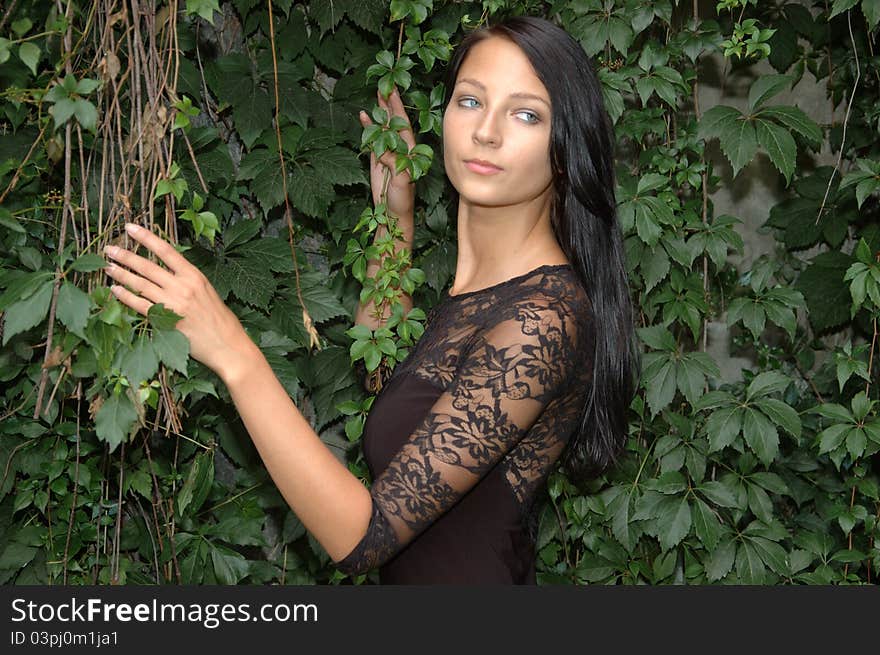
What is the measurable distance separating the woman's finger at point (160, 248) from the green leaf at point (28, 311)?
0.38 feet

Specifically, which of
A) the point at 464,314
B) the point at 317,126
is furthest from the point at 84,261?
the point at 317,126

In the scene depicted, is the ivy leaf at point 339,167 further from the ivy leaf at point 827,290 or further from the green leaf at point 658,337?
the ivy leaf at point 827,290

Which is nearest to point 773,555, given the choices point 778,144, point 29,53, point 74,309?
point 778,144

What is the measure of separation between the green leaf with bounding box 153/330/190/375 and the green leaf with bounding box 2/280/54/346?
0.14 m

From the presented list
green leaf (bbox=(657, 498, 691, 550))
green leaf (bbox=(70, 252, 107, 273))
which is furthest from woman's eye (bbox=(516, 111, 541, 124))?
green leaf (bbox=(657, 498, 691, 550))

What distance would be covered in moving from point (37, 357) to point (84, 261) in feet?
2.87

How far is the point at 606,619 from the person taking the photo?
1.67 metres

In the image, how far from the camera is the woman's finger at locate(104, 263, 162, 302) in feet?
3.80

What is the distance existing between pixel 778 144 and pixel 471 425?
0.99 meters

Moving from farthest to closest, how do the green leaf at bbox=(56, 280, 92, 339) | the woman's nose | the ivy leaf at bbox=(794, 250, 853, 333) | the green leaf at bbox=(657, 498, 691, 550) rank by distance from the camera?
the ivy leaf at bbox=(794, 250, 853, 333) → the green leaf at bbox=(657, 498, 691, 550) → the woman's nose → the green leaf at bbox=(56, 280, 92, 339)

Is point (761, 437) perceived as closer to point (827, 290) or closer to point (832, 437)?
point (832, 437)

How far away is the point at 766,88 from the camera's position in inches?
76.7

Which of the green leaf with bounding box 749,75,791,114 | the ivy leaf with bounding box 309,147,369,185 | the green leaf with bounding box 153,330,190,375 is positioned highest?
the green leaf with bounding box 749,75,791,114

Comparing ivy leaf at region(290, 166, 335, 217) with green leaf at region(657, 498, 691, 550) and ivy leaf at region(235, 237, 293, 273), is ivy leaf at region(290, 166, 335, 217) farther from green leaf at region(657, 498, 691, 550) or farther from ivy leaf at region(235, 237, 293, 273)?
green leaf at region(657, 498, 691, 550)
